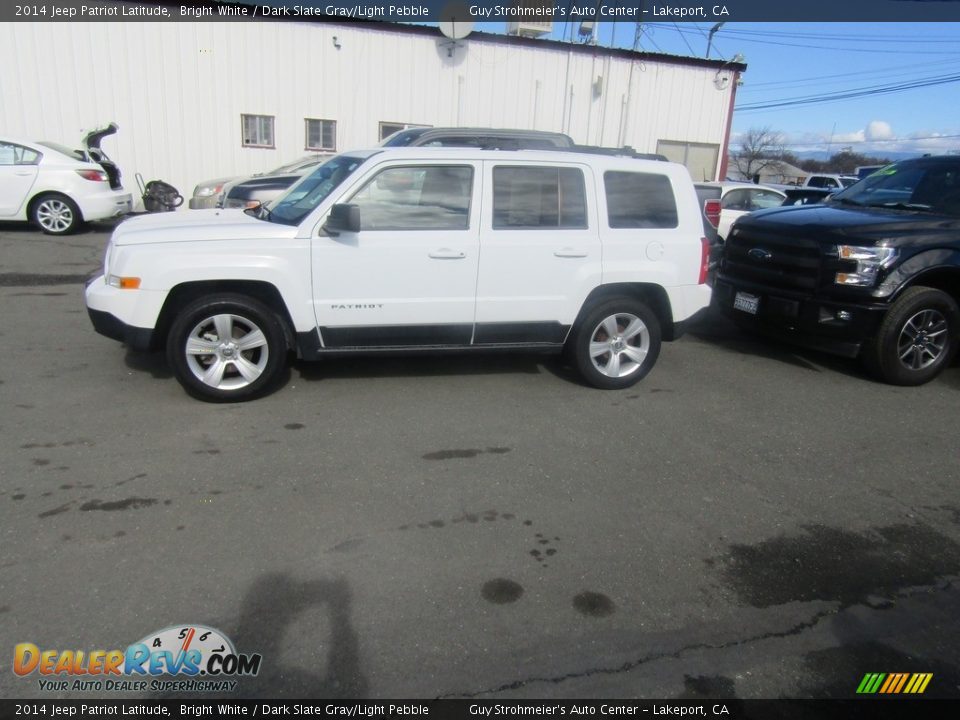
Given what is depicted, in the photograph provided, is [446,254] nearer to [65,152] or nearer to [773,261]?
[773,261]

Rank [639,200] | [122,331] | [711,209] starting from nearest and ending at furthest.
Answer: [122,331], [639,200], [711,209]

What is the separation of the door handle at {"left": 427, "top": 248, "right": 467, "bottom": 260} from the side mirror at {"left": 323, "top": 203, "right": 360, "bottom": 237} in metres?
0.61

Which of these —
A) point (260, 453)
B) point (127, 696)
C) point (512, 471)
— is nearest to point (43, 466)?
point (260, 453)

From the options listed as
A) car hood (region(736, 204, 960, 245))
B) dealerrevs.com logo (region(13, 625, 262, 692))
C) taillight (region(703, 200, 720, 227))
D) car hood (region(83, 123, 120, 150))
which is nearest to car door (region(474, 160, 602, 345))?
car hood (region(736, 204, 960, 245))

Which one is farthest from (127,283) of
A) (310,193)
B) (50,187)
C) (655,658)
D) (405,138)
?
(50,187)

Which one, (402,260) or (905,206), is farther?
(905,206)

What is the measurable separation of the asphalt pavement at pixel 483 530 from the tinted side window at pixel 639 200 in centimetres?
140

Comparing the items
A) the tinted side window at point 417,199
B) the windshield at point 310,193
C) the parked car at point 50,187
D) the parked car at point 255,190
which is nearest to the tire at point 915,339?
the tinted side window at point 417,199

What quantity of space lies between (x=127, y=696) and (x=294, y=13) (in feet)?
56.1

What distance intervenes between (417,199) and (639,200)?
182 cm

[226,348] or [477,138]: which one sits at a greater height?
[477,138]

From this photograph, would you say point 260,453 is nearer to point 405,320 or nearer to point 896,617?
point 405,320

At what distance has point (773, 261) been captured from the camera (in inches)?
269

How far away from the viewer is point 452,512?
12.7 ft
